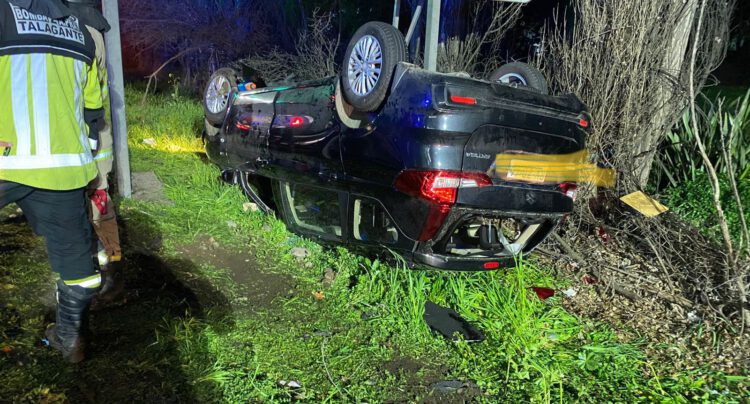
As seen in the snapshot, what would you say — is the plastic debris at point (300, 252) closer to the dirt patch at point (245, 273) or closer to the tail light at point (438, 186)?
the dirt patch at point (245, 273)

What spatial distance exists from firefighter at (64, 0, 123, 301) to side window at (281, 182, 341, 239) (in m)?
1.49

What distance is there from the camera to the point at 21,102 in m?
2.35

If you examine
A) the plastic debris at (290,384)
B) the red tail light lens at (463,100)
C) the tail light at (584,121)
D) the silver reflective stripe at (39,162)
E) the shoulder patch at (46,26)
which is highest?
the shoulder patch at (46,26)

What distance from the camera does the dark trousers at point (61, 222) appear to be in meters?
2.46

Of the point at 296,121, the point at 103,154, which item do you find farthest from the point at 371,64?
the point at 103,154

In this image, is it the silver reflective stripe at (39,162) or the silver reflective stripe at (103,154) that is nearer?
the silver reflective stripe at (39,162)

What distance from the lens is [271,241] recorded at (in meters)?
4.76

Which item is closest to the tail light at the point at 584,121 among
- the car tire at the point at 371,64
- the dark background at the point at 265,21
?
the car tire at the point at 371,64

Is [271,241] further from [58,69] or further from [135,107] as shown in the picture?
[135,107]

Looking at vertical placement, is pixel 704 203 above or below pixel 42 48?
below

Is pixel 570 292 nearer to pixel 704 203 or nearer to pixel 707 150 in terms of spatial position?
pixel 704 203

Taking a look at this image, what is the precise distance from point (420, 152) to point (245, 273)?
189 centimetres

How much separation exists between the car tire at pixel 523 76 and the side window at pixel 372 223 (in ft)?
4.72

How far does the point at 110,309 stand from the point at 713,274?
4138mm
